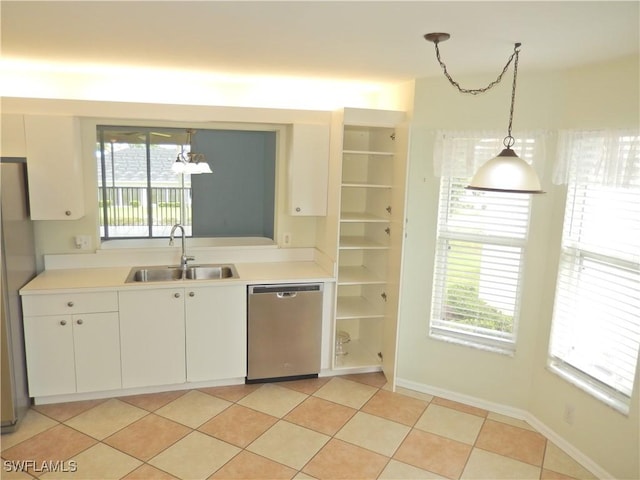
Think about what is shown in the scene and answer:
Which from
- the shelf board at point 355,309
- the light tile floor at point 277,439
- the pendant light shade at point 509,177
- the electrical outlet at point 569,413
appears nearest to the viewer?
the pendant light shade at point 509,177

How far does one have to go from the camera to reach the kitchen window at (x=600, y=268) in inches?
101

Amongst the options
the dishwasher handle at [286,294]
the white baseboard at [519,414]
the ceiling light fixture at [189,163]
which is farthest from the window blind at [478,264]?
the ceiling light fixture at [189,163]

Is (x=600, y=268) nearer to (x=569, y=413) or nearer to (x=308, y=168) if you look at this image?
(x=569, y=413)

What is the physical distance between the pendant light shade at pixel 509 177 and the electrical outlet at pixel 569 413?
66.2 inches

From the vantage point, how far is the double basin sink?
3666 mm

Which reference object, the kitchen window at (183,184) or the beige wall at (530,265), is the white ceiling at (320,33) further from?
the kitchen window at (183,184)

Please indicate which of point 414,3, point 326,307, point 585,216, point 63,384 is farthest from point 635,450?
point 63,384

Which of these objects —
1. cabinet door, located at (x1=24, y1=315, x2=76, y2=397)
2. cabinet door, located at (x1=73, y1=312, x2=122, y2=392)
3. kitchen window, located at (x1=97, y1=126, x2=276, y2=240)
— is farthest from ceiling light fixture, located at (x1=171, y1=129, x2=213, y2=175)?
cabinet door, located at (x1=24, y1=315, x2=76, y2=397)

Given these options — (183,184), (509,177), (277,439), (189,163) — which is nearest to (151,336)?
(277,439)

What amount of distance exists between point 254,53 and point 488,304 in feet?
7.54

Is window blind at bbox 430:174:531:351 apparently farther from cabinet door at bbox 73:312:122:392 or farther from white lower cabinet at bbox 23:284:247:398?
cabinet door at bbox 73:312:122:392

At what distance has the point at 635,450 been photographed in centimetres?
253

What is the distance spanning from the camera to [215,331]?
3461mm

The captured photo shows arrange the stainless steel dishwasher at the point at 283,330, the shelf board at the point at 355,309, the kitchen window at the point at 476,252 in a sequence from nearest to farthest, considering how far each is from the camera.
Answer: the kitchen window at the point at 476,252 → the stainless steel dishwasher at the point at 283,330 → the shelf board at the point at 355,309
